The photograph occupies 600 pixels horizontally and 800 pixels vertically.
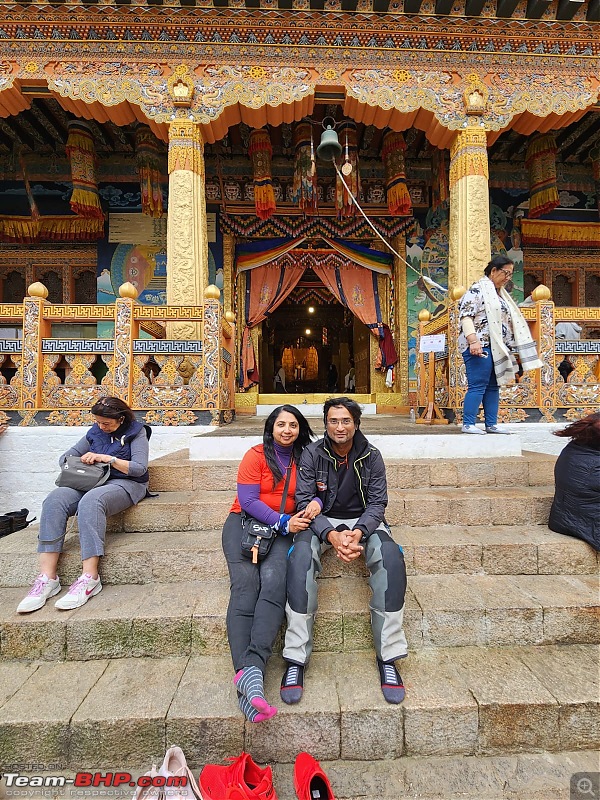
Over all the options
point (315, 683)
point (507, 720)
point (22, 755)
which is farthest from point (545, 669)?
point (22, 755)

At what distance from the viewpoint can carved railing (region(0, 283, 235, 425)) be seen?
17.1 ft

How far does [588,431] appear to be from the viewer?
109 inches

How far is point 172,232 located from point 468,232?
4.70 m

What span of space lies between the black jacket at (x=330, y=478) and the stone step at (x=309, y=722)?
89 centimetres

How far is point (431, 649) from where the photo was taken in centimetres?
224

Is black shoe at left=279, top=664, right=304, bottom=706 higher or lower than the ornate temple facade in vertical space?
lower

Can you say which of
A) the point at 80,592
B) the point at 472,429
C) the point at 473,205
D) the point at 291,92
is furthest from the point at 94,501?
the point at 473,205

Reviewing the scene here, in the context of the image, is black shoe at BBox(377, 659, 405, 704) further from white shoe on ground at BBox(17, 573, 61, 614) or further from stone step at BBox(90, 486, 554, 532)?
white shoe on ground at BBox(17, 573, 61, 614)

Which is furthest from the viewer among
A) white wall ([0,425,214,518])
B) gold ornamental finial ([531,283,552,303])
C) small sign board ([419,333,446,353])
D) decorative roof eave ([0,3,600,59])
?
decorative roof eave ([0,3,600,59])

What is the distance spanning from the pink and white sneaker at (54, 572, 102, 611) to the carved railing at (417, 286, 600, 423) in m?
4.59

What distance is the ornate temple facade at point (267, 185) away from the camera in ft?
18.2

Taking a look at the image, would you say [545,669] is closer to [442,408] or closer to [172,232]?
[442,408]

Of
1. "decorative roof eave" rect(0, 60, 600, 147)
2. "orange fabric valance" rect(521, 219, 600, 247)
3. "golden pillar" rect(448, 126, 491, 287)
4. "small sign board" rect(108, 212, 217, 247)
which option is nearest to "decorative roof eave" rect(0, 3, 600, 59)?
"decorative roof eave" rect(0, 60, 600, 147)

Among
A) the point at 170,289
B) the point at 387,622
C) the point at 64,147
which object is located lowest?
the point at 387,622
